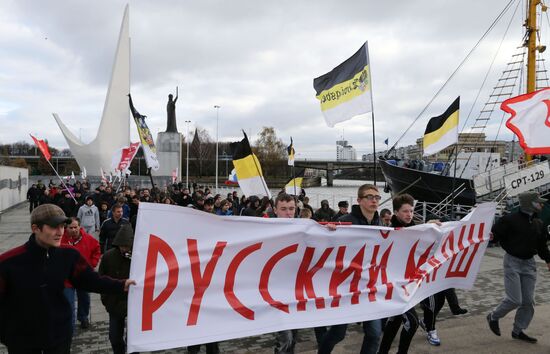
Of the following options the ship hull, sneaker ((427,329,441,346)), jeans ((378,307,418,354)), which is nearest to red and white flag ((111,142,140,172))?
the ship hull

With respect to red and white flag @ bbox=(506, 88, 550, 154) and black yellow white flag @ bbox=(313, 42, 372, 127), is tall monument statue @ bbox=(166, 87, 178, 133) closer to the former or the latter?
black yellow white flag @ bbox=(313, 42, 372, 127)

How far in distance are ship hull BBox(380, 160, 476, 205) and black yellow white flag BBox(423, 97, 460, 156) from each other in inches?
262

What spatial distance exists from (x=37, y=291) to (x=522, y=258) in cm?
471

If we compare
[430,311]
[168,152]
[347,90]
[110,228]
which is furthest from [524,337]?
[168,152]

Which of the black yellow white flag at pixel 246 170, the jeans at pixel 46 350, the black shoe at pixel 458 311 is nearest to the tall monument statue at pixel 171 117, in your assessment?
the black yellow white flag at pixel 246 170

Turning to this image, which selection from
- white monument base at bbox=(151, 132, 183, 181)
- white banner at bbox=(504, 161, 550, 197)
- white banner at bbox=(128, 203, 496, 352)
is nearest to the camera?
white banner at bbox=(128, 203, 496, 352)

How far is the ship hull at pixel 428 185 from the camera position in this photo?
18.2 m

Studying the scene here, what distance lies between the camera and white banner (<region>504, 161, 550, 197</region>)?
13.8 metres

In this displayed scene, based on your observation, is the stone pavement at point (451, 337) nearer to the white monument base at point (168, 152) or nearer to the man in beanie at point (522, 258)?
the man in beanie at point (522, 258)

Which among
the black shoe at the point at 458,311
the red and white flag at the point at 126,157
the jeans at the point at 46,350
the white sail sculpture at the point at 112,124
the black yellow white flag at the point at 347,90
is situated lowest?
the black shoe at the point at 458,311

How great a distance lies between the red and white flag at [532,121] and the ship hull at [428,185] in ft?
31.9

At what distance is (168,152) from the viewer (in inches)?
1597

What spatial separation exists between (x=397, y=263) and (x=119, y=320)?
8.76 ft

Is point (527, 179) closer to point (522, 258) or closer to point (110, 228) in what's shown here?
point (522, 258)
